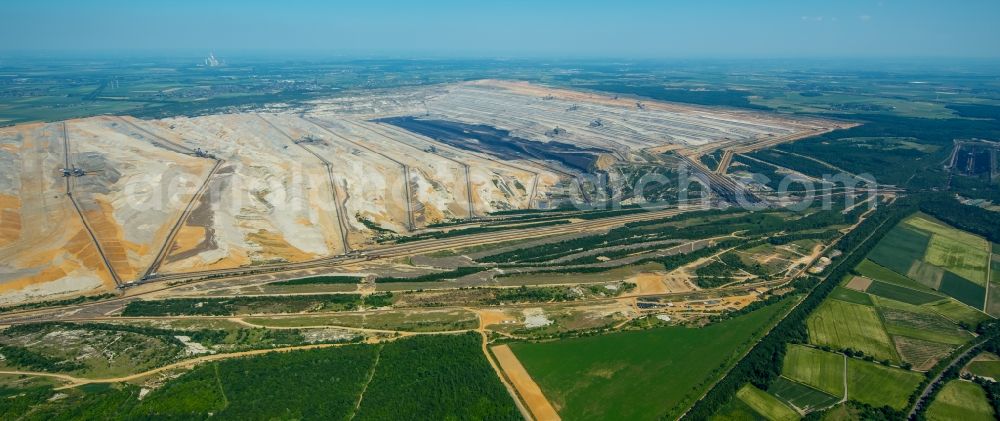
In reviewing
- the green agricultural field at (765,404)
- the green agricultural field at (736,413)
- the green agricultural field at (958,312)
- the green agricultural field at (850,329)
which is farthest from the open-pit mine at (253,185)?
the green agricultural field at (958,312)

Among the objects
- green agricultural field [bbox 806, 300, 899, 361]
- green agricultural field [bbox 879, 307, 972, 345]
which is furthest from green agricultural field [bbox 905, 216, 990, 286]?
green agricultural field [bbox 806, 300, 899, 361]

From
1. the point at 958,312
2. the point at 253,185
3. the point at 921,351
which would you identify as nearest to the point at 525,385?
the point at 921,351

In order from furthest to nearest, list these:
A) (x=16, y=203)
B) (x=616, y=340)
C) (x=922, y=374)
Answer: (x=16, y=203), (x=616, y=340), (x=922, y=374)

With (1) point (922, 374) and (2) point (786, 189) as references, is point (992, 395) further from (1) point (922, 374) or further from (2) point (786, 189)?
(2) point (786, 189)

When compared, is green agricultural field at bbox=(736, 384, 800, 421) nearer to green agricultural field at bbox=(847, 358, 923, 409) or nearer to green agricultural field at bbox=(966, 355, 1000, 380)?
green agricultural field at bbox=(847, 358, 923, 409)

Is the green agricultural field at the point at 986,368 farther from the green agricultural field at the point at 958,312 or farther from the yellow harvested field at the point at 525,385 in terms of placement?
the yellow harvested field at the point at 525,385

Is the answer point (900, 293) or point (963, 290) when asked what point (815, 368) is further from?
point (963, 290)

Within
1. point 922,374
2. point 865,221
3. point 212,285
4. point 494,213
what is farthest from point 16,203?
point 865,221
